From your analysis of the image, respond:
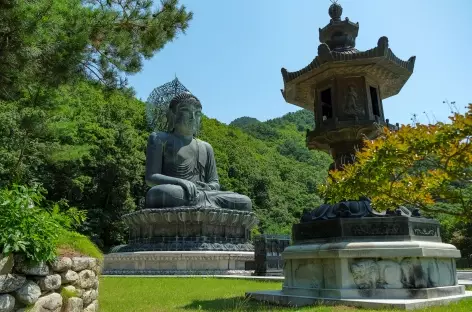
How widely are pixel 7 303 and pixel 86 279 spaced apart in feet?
3.71

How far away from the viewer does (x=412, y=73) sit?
7629 mm

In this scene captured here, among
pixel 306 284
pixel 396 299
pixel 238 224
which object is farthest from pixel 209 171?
pixel 396 299

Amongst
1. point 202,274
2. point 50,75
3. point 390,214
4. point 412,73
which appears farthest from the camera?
point 202,274

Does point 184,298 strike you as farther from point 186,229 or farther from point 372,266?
point 186,229

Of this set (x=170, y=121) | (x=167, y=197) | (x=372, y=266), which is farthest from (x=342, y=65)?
(x=170, y=121)

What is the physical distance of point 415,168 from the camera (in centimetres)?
459

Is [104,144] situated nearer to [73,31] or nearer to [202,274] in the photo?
[202,274]

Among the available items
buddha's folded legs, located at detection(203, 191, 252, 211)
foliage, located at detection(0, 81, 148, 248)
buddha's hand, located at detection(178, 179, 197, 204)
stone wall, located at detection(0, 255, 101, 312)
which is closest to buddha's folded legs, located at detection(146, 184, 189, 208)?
buddha's hand, located at detection(178, 179, 197, 204)

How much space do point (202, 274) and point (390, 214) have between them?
6.65 metres

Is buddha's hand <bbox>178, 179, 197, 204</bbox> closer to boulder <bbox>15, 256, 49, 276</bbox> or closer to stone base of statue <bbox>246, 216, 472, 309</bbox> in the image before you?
stone base of statue <bbox>246, 216, 472, 309</bbox>

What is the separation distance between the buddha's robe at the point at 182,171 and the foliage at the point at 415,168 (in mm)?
8803

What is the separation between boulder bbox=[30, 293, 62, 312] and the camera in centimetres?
387

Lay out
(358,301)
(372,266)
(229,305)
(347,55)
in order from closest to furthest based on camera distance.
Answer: (358,301), (372,266), (229,305), (347,55)

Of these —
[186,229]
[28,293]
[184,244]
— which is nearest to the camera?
[28,293]
